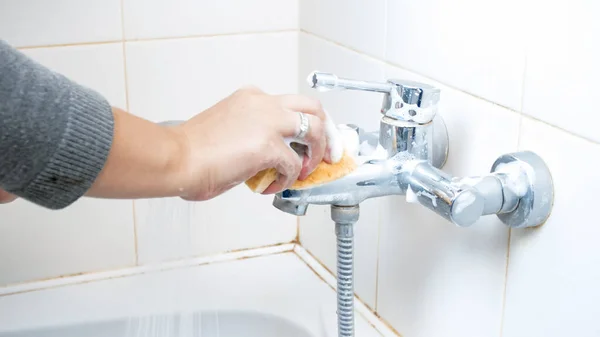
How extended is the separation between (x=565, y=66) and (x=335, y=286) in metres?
0.49

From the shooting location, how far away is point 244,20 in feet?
3.28

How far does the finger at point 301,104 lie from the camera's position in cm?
62

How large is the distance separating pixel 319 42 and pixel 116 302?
1.33ft

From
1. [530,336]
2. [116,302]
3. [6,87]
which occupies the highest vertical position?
[6,87]

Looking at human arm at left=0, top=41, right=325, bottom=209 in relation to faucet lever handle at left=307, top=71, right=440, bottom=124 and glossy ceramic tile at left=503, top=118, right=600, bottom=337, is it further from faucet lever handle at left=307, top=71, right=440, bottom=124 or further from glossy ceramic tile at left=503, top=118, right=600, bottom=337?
glossy ceramic tile at left=503, top=118, right=600, bottom=337

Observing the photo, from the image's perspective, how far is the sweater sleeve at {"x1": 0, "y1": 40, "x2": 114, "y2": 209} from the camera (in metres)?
0.49

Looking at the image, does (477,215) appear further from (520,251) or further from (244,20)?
(244,20)

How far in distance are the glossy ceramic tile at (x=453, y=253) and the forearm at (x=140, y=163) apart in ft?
0.87

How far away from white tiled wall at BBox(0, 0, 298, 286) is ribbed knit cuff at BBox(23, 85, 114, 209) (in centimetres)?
37

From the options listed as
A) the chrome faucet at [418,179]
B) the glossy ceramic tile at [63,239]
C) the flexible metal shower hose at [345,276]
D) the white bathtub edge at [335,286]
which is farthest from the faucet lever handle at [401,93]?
the glossy ceramic tile at [63,239]

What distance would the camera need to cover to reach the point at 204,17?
981mm

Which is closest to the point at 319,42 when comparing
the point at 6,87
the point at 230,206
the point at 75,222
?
the point at 230,206

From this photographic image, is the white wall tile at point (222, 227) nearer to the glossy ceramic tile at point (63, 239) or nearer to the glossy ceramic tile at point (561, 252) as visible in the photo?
the glossy ceramic tile at point (63, 239)

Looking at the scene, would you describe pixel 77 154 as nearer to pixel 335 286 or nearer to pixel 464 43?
pixel 464 43
